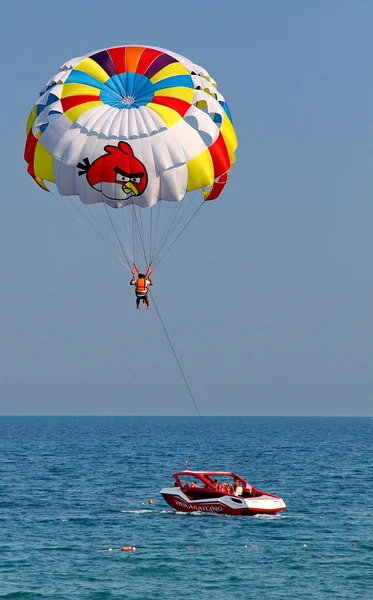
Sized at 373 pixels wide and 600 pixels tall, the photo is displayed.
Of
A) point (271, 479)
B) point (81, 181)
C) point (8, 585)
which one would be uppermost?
point (81, 181)

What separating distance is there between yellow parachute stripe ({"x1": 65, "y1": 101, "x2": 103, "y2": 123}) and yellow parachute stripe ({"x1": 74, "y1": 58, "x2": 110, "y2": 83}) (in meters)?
1.60

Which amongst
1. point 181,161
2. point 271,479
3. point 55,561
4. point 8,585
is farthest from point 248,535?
point 271,479

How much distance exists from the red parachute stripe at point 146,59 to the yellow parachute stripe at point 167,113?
1.96 metres

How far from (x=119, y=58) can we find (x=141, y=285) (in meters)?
10.5

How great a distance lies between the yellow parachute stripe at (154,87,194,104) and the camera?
44.5m

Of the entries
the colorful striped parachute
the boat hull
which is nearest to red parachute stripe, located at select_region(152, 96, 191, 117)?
the colorful striped parachute

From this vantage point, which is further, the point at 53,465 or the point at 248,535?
the point at 53,465

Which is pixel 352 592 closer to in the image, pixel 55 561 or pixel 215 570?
pixel 215 570

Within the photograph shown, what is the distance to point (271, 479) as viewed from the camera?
84000 mm

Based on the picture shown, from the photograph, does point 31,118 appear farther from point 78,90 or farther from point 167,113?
point 167,113

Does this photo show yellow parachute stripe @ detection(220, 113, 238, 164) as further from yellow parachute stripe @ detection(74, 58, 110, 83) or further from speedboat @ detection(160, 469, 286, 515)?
speedboat @ detection(160, 469, 286, 515)

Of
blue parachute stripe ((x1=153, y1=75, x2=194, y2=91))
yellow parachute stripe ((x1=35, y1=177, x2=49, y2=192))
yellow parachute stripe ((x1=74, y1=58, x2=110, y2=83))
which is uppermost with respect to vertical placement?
yellow parachute stripe ((x1=74, y1=58, x2=110, y2=83))

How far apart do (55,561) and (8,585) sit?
180 inches

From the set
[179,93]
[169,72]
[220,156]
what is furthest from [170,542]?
[169,72]
